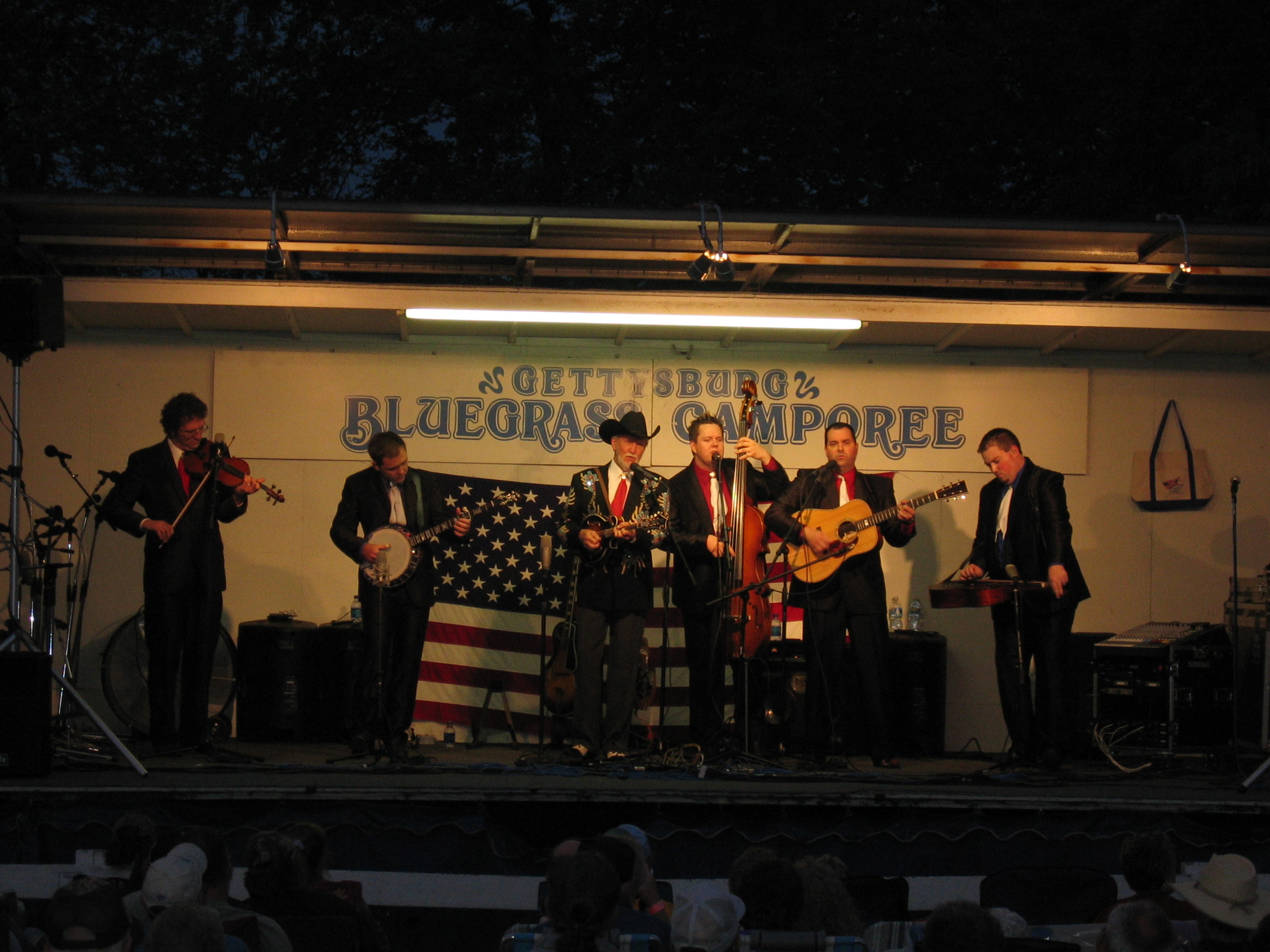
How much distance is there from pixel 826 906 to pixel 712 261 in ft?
14.9

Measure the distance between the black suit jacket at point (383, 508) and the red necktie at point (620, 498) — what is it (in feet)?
3.65

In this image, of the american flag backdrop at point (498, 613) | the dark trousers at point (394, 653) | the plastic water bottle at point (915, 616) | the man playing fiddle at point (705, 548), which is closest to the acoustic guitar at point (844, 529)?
the man playing fiddle at point (705, 548)

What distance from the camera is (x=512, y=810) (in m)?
7.29

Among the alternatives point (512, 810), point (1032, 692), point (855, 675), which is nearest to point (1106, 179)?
point (1032, 692)

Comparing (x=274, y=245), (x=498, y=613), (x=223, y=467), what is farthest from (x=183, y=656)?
(x=498, y=613)

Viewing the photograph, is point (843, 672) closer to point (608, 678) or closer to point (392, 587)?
point (608, 678)

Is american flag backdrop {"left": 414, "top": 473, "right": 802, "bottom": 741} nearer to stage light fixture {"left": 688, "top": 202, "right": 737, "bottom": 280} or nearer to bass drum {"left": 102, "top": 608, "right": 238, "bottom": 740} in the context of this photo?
bass drum {"left": 102, "top": 608, "right": 238, "bottom": 740}

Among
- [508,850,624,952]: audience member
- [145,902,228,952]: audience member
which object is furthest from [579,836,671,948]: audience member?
[145,902,228,952]: audience member

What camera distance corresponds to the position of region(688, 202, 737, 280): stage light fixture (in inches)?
311

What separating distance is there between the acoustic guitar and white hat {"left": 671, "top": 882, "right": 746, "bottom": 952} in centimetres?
440

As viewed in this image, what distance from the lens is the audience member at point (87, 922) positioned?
359 centimetres

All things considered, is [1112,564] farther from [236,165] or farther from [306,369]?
[236,165]

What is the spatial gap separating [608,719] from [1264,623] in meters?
4.41

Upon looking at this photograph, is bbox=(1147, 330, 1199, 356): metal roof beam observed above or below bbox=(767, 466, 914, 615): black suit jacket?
above
